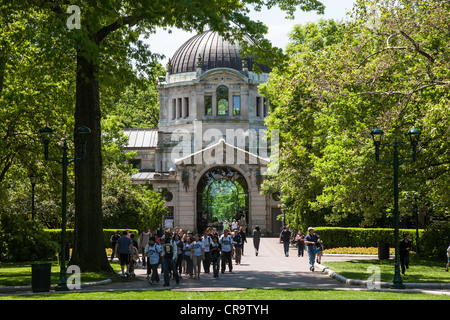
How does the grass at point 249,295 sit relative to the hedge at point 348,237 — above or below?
below

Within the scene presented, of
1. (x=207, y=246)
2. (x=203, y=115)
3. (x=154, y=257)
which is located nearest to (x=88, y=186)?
(x=154, y=257)

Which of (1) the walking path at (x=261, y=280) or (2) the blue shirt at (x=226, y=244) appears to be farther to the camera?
(2) the blue shirt at (x=226, y=244)

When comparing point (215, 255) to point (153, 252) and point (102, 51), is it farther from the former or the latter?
point (102, 51)

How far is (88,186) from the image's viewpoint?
25.1m

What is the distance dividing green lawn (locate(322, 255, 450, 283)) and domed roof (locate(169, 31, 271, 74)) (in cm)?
4578

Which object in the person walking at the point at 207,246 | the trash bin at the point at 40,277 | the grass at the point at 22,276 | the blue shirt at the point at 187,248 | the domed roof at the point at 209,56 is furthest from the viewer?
the domed roof at the point at 209,56

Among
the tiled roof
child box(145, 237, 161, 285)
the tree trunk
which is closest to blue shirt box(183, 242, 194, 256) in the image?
child box(145, 237, 161, 285)

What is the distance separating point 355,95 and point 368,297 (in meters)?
11.3

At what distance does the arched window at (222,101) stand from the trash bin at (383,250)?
4316cm

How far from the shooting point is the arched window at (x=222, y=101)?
7488cm

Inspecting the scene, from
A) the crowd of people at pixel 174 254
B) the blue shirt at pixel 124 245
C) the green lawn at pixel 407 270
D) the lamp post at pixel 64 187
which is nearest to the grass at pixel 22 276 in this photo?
the blue shirt at pixel 124 245

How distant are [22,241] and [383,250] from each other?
17.9 m

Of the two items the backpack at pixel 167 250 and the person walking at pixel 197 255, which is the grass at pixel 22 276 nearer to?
the backpack at pixel 167 250

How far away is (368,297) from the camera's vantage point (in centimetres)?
1734
